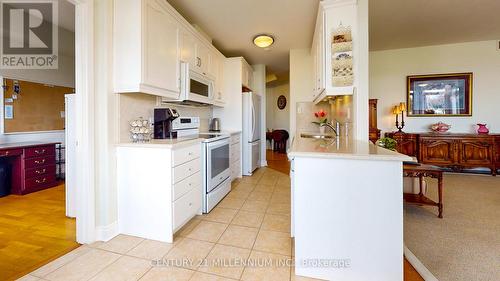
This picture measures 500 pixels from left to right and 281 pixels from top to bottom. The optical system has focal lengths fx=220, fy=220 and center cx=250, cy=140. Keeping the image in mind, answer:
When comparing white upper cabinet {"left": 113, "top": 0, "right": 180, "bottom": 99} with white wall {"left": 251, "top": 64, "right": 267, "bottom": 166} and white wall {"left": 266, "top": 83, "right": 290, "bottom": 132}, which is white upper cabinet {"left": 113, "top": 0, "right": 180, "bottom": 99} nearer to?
white wall {"left": 251, "top": 64, "right": 267, "bottom": 166}

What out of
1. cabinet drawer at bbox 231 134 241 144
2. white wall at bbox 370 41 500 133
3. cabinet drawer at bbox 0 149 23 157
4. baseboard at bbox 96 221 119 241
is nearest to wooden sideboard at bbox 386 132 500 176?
white wall at bbox 370 41 500 133

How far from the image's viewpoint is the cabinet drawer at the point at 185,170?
195 centimetres

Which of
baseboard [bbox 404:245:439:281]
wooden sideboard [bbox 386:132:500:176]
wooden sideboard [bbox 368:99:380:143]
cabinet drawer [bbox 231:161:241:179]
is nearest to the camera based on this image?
baseboard [bbox 404:245:439:281]

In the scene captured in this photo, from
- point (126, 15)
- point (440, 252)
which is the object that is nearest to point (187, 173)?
point (126, 15)

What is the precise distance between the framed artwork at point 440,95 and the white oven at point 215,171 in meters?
4.18

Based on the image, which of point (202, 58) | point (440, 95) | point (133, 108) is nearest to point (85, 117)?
point (133, 108)

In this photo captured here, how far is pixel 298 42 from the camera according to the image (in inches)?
157

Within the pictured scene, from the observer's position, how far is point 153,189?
193cm

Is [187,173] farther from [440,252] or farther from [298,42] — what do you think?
[298,42]

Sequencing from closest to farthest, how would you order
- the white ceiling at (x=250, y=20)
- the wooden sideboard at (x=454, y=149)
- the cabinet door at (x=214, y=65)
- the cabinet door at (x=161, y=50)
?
the cabinet door at (x=161, y=50) → the white ceiling at (x=250, y=20) → the cabinet door at (x=214, y=65) → the wooden sideboard at (x=454, y=149)

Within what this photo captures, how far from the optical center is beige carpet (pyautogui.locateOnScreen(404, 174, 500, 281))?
1.57 meters

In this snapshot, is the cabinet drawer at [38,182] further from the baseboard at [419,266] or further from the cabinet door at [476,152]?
the cabinet door at [476,152]

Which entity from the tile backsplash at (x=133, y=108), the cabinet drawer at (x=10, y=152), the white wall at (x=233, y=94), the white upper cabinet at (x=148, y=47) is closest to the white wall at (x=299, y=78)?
the white wall at (x=233, y=94)

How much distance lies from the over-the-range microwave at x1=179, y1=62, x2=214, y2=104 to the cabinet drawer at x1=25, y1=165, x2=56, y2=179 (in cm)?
270
